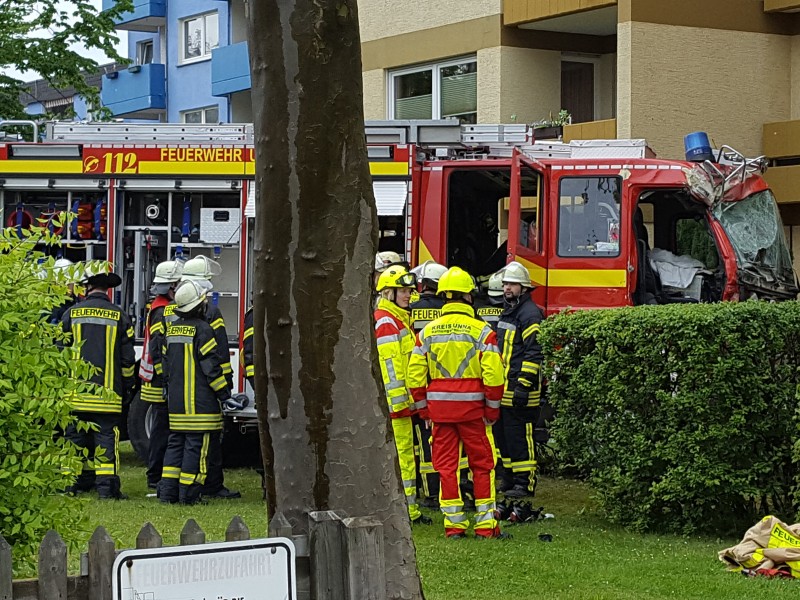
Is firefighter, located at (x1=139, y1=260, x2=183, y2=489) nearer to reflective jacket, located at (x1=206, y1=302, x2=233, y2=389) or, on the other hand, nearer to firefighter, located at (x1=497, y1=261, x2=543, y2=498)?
reflective jacket, located at (x1=206, y1=302, x2=233, y2=389)

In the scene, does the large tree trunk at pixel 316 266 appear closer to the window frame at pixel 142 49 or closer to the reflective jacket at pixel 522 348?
the reflective jacket at pixel 522 348

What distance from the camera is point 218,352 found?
10680mm

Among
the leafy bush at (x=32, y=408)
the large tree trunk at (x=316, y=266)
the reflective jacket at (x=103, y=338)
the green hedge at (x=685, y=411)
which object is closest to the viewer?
the large tree trunk at (x=316, y=266)

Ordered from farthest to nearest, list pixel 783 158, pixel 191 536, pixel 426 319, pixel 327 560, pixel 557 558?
pixel 783 158 < pixel 426 319 < pixel 557 558 < pixel 327 560 < pixel 191 536

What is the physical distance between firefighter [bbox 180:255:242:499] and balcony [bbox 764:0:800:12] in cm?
1141

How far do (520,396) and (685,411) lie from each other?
1.68 metres

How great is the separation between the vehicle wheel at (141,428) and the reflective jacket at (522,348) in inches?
147

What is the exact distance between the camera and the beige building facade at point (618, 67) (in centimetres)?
1931

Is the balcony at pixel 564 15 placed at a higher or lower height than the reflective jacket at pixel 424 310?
higher

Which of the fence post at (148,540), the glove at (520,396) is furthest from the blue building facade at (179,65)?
the fence post at (148,540)

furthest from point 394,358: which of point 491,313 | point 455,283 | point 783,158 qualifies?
point 783,158

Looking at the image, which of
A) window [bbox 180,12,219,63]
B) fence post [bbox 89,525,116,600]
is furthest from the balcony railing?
fence post [bbox 89,525,116,600]

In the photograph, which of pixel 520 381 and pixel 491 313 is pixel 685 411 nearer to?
pixel 520 381

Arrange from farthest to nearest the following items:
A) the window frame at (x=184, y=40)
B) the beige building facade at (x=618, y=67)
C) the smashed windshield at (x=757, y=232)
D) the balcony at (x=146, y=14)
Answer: the balcony at (x=146, y=14)
the window frame at (x=184, y=40)
the beige building facade at (x=618, y=67)
the smashed windshield at (x=757, y=232)
